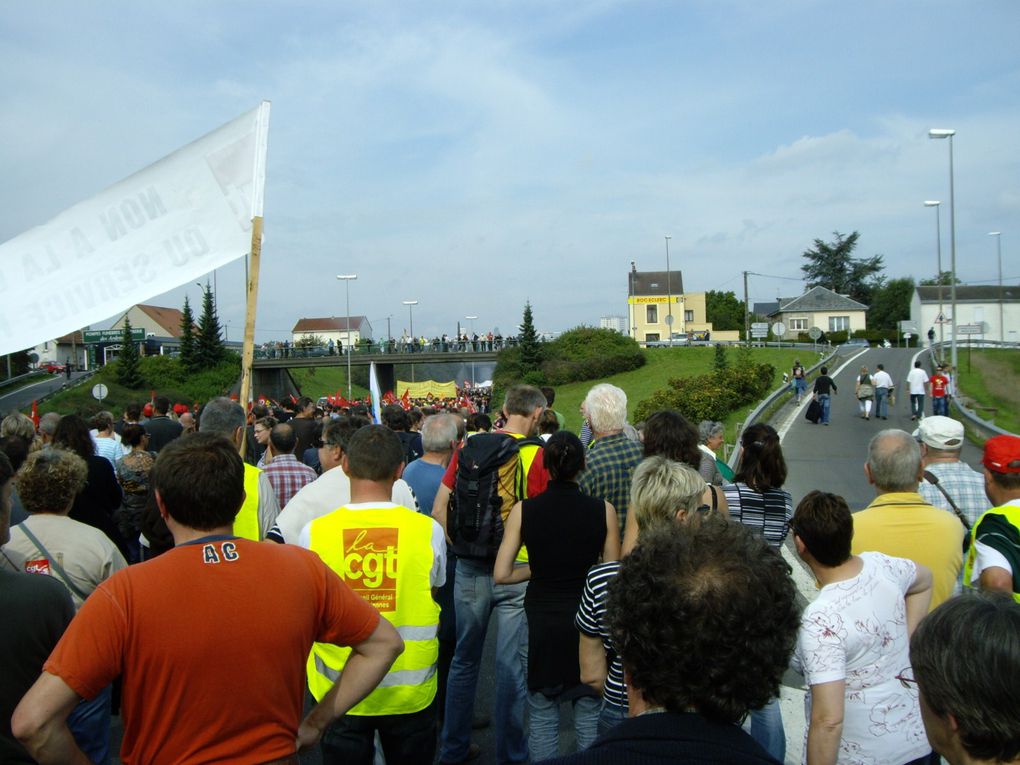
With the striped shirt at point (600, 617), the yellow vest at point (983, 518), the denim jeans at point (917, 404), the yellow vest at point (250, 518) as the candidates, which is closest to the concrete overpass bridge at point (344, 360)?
the denim jeans at point (917, 404)

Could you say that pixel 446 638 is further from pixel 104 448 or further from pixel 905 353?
pixel 905 353

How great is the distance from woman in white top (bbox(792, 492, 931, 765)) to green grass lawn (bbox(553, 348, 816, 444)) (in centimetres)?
3760

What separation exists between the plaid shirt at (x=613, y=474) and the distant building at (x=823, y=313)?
282ft

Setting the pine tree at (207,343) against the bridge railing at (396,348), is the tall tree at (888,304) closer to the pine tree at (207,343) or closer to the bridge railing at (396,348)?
the bridge railing at (396,348)

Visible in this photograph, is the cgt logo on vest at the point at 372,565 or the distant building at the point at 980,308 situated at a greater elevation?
the distant building at the point at 980,308

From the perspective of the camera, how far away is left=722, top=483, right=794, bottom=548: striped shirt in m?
4.74

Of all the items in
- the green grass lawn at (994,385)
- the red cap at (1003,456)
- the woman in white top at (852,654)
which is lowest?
the green grass lawn at (994,385)

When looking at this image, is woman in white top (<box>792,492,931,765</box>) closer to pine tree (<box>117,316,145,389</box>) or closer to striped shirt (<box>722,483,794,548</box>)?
striped shirt (<box>722,483,794,548</box>)

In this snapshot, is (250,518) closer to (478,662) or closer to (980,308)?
(478,662)

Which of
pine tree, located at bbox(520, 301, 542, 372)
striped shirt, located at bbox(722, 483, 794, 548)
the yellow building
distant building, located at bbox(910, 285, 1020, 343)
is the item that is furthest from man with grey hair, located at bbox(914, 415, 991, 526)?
distant building, located at bbox(910, 285, 1020, 343)

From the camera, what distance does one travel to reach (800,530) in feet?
10.7

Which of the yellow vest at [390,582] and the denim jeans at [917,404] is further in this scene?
the denim jeans at [917,404]

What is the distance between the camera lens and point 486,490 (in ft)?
15.6

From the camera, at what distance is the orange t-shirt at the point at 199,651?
7.42 ft
